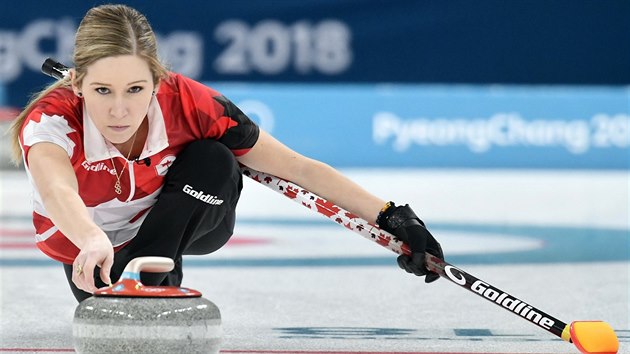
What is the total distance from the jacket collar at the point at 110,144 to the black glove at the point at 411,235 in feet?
1.32

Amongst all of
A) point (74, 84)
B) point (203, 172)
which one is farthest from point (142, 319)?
point (203, 172)

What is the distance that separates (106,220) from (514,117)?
5552 mm

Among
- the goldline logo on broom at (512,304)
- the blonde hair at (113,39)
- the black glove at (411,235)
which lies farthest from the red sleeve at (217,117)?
the goldline logo on broom at (512,304)

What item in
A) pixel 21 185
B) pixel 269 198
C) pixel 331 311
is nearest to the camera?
pixel 331 311

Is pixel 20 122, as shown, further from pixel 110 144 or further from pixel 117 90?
pixel 117 90

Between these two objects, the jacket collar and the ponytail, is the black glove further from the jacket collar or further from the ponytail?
the ponytail

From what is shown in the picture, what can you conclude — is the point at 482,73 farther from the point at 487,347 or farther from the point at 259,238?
the point at 487,347

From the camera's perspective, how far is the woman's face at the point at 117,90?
1.71 metres

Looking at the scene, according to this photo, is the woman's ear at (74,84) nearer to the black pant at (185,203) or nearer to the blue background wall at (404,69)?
the black pant at (185,203)

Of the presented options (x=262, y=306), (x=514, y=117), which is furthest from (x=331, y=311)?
(x=514, y=117)

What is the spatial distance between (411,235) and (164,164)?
0.43m

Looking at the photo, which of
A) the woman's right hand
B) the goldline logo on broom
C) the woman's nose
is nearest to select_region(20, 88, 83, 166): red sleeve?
the woman's nose

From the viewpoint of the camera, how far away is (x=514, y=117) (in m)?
7.41

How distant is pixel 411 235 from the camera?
202 centimetres
